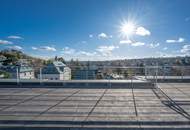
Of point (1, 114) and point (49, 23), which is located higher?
point (49, 23)

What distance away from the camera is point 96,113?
4078 mm

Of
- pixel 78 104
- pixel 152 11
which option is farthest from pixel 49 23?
pixel 78 104

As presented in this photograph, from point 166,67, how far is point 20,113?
19.0 feet

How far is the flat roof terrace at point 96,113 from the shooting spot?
352 cm

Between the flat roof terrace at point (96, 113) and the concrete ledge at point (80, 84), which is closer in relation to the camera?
the flat roof terrace at point (96, 113)

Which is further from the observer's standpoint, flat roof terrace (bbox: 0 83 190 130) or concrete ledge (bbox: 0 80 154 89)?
concrete ledge (bbox: 0 80 154 89)

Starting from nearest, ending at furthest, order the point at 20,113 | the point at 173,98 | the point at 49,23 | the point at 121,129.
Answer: the point at 121,129, the point at 20,113, the point at 173,98, the point at 49,23

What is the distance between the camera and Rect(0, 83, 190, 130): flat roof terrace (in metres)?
3.52

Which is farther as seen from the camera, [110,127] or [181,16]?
[181,16]

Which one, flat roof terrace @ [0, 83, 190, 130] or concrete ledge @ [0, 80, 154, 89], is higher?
concrete ledge @ [0, 80, 154, 89]

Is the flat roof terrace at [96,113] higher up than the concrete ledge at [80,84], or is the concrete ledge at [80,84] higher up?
the concrete ledge at [80,84]

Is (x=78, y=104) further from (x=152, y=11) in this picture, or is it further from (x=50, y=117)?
(x=152, y=11)

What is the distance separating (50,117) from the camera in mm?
3834

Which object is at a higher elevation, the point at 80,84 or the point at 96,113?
the point at 80,84
